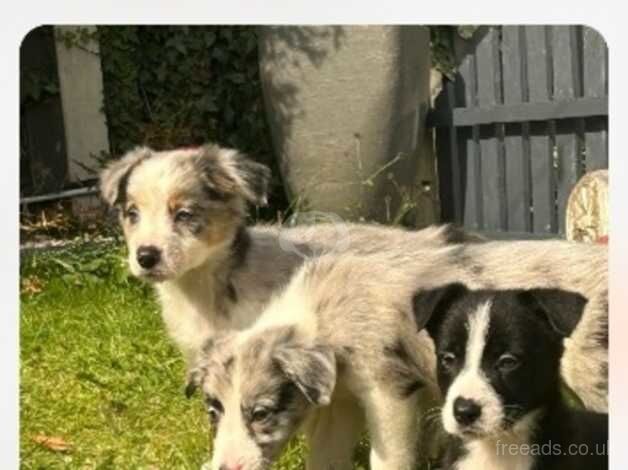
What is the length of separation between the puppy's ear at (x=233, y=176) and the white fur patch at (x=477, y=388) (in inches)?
14.8

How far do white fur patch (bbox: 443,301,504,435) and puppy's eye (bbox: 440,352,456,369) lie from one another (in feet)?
0.07

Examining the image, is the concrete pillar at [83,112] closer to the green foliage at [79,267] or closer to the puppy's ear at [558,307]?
the green foliage at [79,267]

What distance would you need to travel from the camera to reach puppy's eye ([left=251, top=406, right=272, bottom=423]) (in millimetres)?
1640

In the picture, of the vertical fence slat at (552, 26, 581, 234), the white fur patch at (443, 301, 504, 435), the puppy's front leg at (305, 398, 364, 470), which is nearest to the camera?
the white fur patch at (443, 301, 504, 435)

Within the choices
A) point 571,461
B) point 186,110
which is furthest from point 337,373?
point 186,110

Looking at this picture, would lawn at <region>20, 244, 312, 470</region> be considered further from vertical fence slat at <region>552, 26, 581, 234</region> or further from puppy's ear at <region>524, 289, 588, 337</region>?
vertical fence slat at <region>552, 26, 581, 234</region>

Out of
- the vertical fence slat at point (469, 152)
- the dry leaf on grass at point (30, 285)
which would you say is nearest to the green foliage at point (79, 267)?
the dry leaf on grass at point (30, 285)

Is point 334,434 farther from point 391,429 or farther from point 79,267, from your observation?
point 79,267

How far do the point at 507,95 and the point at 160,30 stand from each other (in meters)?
0.51

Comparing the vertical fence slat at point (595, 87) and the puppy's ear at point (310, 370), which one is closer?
the puppy's ear at point (310, 370)

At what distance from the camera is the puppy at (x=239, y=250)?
173 centimetres

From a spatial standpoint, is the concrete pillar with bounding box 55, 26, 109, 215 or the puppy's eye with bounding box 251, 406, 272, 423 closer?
the puppy's eye with bounding box 251, 406, 272, 423

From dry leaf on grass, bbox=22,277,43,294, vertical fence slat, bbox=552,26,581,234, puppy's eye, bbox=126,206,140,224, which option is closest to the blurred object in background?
vertical fence slat, bbox=552,26,581,234
